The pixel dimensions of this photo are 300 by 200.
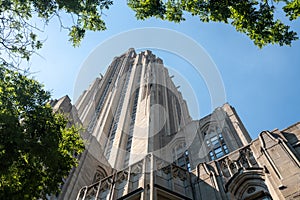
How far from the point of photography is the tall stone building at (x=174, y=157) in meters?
10.5

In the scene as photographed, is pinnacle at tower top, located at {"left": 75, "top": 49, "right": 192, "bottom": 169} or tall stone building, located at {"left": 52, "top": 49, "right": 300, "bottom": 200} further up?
pinnacle at tower top, located at {"left": 75, "top": 49, "right": 192, "bottom": 169}

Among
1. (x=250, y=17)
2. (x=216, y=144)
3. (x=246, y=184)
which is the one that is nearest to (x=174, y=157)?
(x=216, y=144)

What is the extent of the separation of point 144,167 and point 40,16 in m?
7.80

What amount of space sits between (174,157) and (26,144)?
15.8 metres

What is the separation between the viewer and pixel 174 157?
907 inches

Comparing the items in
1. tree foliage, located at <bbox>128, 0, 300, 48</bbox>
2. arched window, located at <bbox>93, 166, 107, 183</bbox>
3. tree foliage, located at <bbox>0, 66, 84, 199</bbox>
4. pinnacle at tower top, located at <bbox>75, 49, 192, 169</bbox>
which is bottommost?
tree foliage, located at <bbox>0, 66, 84, 199</bbox>

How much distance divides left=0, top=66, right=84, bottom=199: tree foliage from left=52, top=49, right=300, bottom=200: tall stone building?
3.07 m

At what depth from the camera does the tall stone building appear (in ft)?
34.6

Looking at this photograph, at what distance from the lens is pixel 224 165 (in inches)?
485

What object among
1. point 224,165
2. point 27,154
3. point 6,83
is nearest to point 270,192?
point 224,165

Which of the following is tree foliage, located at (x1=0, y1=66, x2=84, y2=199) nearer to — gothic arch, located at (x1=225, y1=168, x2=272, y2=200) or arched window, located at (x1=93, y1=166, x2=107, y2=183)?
gothic arch, located at (x1=225, y1=168, x2=272, y2=200)

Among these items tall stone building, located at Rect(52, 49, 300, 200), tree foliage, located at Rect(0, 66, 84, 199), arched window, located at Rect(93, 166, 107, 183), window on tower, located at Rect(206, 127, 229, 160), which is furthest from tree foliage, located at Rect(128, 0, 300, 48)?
arched window, located at Rect(93, 166, 107, 183)

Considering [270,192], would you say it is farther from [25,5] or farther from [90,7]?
[25,5]

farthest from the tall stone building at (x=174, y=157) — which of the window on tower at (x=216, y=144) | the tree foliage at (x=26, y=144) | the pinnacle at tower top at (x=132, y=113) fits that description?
the tree foliage at (x=26, y=144)
